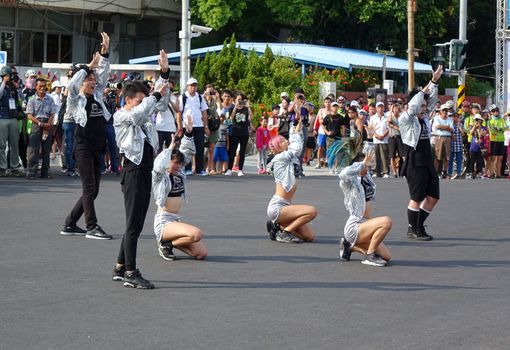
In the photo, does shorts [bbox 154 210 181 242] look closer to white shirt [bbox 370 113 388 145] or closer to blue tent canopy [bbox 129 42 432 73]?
white shirt [bbox 370 113 388 145]

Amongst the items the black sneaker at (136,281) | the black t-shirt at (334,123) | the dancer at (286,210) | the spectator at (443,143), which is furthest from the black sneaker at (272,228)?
the spectator at (443,143)

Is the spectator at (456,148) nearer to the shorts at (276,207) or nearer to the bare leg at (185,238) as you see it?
the shorts at (276,207)

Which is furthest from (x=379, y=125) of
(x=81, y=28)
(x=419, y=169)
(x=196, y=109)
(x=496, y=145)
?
(x=81, y=28)

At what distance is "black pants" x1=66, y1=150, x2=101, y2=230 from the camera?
43.6 ft

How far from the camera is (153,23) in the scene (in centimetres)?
4897

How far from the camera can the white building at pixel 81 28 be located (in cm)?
4412

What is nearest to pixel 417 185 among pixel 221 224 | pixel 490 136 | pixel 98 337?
pixel 221 224

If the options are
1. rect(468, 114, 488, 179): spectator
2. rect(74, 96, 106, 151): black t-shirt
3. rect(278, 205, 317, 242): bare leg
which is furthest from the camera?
rect(468, 114, 488, 179): spectator

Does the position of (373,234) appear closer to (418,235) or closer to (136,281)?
(418,235)

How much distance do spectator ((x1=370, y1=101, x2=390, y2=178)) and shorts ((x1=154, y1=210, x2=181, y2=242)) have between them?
14.0 meters

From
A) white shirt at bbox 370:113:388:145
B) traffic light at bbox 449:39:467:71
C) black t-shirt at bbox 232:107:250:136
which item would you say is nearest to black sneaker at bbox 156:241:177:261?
black t-shirt at bbox 232:107:250:136

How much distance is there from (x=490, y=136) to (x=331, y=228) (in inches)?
522

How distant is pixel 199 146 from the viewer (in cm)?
2306

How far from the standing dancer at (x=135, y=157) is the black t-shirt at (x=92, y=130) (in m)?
3.15
